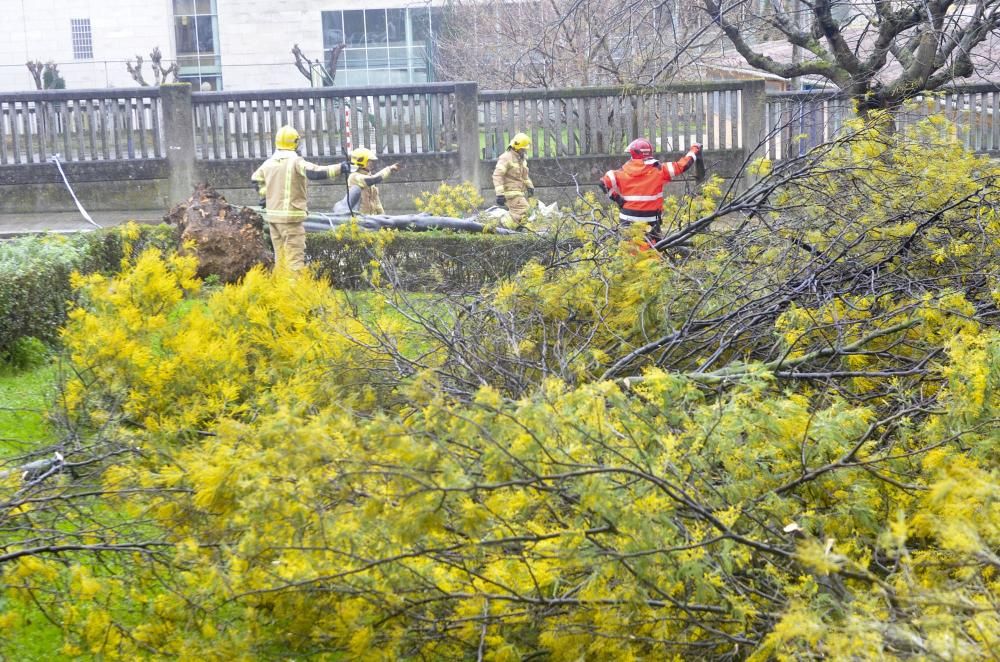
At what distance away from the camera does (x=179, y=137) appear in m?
20.3

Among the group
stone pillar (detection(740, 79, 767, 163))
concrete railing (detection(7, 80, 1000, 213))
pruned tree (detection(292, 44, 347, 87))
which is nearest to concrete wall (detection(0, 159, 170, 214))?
concrete railing (detection(7, 80, 1000, 213))

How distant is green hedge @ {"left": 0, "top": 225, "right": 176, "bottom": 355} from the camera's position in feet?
29.5

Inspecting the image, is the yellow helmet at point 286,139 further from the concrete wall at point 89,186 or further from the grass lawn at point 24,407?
the concrete wall at point 89,186

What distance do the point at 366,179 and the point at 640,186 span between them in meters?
4.34

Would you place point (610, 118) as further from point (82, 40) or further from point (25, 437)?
point (82, 40)

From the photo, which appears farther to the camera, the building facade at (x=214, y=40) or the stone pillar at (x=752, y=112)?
the building facade at (x=214, y=40)

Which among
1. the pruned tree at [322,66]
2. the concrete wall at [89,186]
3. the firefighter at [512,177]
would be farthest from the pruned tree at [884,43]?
the pruned tree at [322,66]

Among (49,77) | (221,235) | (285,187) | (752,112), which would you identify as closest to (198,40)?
(49,77)

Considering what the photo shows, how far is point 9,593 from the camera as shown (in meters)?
4.34

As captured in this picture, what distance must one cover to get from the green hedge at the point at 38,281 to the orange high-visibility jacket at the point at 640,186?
5044mm

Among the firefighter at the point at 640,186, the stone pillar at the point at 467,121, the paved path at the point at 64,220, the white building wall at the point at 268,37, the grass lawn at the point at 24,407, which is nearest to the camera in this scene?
the grass lawn at the point at 24,407

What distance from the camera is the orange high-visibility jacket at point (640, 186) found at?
12219mm

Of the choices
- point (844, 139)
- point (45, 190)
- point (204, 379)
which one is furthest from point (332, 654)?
point (45, 190)

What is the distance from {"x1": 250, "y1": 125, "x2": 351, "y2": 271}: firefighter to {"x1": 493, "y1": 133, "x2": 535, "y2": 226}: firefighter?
424cm
